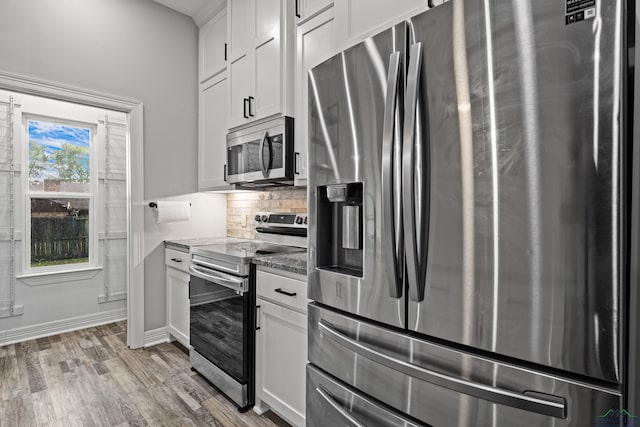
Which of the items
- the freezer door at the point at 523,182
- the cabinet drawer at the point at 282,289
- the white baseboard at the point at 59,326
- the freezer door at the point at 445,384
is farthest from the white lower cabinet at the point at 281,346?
the white baseboard at the point at 59,326

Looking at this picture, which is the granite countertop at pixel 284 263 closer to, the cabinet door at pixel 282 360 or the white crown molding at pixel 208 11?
the cabinet door at pixel 282 360

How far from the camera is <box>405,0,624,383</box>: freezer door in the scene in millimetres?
722

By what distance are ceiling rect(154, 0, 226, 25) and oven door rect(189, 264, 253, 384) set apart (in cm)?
224

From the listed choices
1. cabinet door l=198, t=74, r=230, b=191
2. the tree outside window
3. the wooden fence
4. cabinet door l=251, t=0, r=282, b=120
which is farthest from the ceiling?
the wooden fence

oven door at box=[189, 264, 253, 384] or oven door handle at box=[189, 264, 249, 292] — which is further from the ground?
oven door handle at box=[189, 264, 249, 292]

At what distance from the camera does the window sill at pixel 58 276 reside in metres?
3.27

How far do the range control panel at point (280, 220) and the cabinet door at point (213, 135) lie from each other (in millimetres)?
406

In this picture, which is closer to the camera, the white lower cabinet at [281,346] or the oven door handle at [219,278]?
the white lower cabinet at [281,346]

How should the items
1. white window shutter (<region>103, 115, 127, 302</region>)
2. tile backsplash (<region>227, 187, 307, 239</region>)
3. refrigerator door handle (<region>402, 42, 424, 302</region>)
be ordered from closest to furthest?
1. refrigerator door handle (<region>402, 42, 424, 302</region>)
2. tile backsplash (<region>227, 187, 307, 239</region>)
3. white window shutter (<region>103, 115, 127, 302</region>)

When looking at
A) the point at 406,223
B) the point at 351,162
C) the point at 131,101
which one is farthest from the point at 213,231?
the point at 406,223

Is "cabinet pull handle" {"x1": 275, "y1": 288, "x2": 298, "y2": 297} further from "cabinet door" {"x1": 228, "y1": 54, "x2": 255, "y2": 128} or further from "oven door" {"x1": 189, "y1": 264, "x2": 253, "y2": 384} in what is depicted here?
"cabinet door" {"x1": 228, "y1": 54, "x2": 255, "y2": 128}

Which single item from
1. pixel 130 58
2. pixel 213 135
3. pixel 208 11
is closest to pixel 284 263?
pixel 213 135

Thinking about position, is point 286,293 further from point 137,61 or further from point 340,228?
point 137,61

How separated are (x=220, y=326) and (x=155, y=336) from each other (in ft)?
4.17
